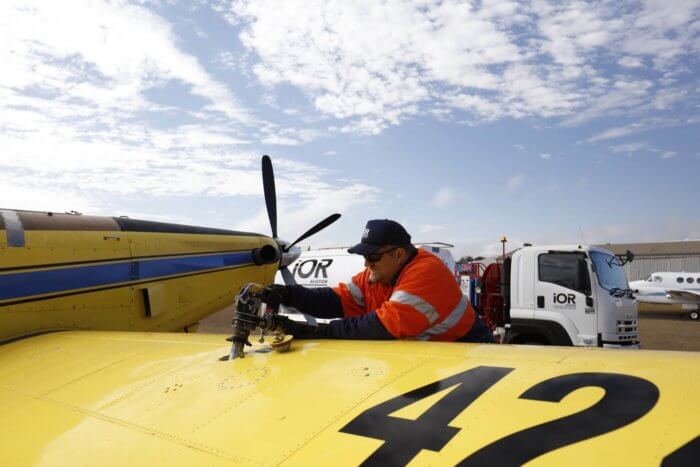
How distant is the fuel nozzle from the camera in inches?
108

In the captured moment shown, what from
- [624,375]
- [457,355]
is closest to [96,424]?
[457,355]

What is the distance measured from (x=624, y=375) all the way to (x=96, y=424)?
6.79ft

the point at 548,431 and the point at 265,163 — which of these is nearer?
the point at 548,431

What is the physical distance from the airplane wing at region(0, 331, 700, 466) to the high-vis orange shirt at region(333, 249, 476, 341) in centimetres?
30

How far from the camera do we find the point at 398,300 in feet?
9.53

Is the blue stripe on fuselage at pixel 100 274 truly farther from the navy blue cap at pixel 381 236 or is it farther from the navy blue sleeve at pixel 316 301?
the navy blue cap at pixel 381 236

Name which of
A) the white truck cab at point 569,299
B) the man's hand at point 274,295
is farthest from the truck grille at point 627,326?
Answer: the man's hand at point 274,295

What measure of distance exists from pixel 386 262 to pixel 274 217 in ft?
17.2

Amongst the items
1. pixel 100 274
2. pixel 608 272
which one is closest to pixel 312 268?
pixel 608 272

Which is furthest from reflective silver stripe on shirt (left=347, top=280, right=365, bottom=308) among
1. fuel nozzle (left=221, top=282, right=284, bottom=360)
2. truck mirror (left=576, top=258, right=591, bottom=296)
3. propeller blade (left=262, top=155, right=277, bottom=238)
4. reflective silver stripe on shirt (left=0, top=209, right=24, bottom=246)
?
truck mirror (left=576, top=258, right=591, bottom=296)

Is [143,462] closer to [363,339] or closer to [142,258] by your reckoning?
[363,339]

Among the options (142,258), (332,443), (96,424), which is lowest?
(96,424)

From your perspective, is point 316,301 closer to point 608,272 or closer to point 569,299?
point 569,299

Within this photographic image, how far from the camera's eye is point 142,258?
5383mm
